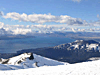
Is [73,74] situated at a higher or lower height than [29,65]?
higher

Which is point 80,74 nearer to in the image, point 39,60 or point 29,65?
point 29,65

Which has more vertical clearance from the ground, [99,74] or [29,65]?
[99,74]

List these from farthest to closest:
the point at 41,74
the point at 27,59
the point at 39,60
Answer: the point at 39,60
the point at 27,59
the point at 41,74

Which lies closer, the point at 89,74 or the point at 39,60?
the point at 89,74

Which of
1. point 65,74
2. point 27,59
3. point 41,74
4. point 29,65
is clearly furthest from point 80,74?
point 27,59

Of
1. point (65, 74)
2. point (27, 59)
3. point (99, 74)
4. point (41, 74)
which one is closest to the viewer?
point (99, 74)


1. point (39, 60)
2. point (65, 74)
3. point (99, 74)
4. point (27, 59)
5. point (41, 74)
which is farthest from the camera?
point (39, 60)

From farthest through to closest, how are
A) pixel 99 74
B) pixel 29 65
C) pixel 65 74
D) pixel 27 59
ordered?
pixel 27 59
pixel 29 65
pixel 65 74
pixel 99 74

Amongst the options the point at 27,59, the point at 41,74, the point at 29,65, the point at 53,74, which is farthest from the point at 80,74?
the point at 27,59
